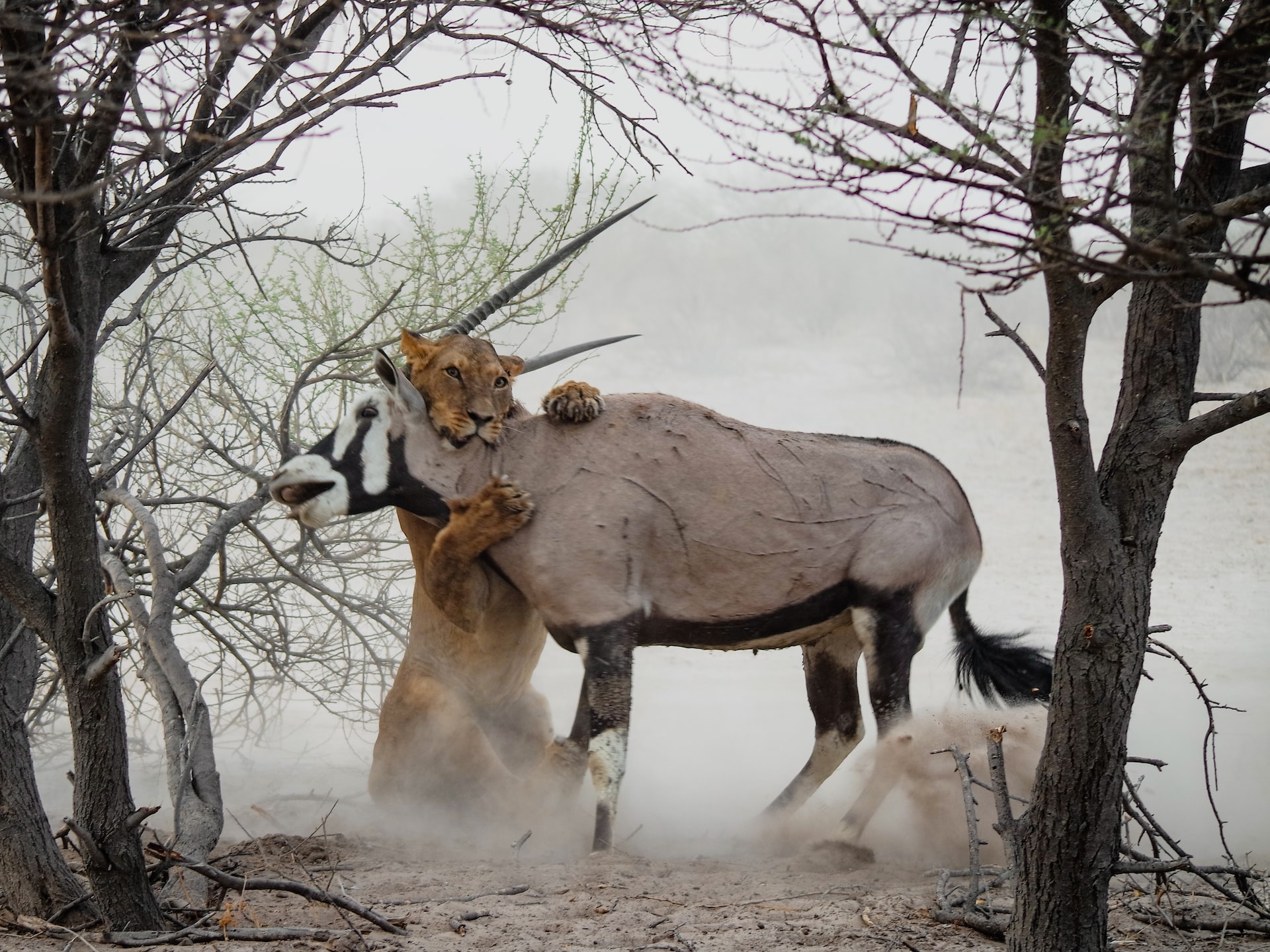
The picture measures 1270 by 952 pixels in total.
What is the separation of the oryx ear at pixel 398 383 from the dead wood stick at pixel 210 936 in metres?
2.06

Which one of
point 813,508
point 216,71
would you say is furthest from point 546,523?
point 216,71

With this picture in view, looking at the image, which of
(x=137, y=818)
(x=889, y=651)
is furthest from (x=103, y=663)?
(x=889, y=651)

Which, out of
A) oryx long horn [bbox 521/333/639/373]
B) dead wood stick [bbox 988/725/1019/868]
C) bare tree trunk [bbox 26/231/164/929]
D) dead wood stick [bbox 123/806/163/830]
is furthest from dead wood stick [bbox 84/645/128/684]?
oryx long horn [bbox 521/333/639/373]

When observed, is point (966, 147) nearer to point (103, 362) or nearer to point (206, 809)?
point (206, 809)

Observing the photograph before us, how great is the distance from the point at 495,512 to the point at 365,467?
52 centimetres

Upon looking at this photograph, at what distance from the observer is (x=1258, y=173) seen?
2900 mm

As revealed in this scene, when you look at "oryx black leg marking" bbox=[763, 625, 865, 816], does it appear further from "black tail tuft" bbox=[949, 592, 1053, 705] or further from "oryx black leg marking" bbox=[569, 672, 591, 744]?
"oryx black leg marking" bbox=[569, 672, 591, 744]

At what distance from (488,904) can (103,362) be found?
591 inches

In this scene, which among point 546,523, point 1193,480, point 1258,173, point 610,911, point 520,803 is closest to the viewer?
point 1258,173

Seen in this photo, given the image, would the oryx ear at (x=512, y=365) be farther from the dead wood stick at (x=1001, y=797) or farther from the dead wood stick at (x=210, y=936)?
the dead wood stick at (x=1001, y=797)

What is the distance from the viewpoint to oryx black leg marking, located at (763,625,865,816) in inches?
186

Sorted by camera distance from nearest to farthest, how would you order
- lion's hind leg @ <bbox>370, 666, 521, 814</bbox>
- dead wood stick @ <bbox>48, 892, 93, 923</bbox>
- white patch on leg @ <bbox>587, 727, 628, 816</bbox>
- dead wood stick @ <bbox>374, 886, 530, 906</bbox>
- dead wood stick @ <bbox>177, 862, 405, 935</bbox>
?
dead wood stick @ <bbox>177, 862, 405, 935</bbox> < dead wood stick @ <bbox>48, 892, 93, 923</bbox> < dead wood stick @ <bbox>374, 886, 530, 906</bbox> < white patch on leg @ <bbox>587, 727, 628, 816</bbox> < lion's hind leg @ <bbox>370, 666, 521, 814</bbox>

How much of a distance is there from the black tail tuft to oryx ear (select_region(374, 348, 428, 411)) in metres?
2.31

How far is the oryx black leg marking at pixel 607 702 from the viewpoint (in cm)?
422
